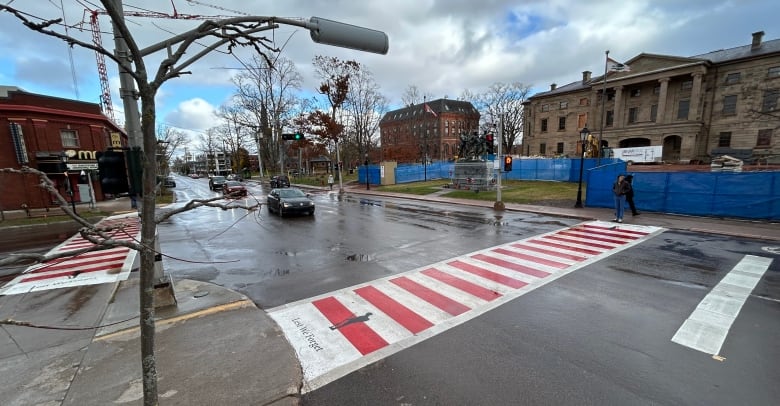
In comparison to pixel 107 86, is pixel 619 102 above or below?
below

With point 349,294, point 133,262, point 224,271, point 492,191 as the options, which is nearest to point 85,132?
point 133,262

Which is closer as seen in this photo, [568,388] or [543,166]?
[568,388]

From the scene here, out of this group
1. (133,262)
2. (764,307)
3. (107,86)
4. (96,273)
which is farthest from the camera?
(107,86)

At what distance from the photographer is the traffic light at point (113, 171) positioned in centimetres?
401

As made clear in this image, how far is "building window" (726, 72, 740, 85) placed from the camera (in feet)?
132

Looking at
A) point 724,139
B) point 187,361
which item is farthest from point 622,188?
point 724,139

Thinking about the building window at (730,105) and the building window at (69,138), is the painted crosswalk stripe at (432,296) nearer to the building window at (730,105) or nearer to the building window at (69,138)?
the building window at (69,138)

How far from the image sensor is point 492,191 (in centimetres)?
2583

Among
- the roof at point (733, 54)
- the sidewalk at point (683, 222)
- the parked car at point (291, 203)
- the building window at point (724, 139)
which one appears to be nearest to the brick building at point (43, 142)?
the parked car at point (291, 203)

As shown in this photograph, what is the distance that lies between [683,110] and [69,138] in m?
68.3

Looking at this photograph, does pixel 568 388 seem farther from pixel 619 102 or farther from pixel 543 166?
Answer: pixel 619 102

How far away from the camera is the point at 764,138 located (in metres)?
38.7

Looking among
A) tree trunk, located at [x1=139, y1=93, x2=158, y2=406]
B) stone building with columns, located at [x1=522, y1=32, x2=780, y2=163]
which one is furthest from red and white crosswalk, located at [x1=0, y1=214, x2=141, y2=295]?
stone building with columns, located at [x1=522, y1=32, x2=780, y2=163]

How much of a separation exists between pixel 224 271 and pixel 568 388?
775 centimetres
